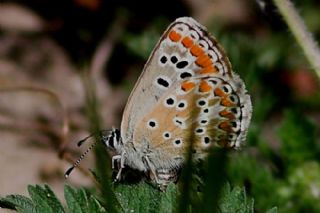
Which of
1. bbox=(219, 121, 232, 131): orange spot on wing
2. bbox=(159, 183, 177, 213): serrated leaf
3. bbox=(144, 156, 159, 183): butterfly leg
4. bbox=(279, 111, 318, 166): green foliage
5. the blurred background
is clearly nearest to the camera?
bbox=(159, 183, 177, 213): serrated leaf

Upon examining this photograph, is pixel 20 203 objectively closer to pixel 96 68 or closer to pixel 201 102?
pixel 201 102

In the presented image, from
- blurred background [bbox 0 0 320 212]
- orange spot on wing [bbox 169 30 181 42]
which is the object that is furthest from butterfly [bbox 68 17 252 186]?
blurred background [bbox 0 0 320 212]

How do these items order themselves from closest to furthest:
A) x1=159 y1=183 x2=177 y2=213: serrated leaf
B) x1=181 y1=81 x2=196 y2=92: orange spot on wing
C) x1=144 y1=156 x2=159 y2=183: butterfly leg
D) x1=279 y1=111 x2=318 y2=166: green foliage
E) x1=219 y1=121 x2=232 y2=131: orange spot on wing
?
1. x1=159 y1=183 x2=177 y2=213: serrated leaf
2. x1=144 y1=156 x2=159 y2=183: butterfly leg
3. x1=219 y1=121 x2=232 y2=131: orange spot on wing
4. x1=181 y1=81 x2=196 y2=92: orange spot on wing
5. x1=279 y1=111 x2=318 y2=166: green foliage

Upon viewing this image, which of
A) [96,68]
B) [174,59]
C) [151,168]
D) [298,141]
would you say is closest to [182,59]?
[174,59]

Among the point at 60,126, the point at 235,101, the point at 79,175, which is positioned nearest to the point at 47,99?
the point at 60,126

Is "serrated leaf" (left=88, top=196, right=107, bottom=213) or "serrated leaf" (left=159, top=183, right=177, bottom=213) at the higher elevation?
"serrated leaf" (left=88, top=196, right=107, bottom=213)

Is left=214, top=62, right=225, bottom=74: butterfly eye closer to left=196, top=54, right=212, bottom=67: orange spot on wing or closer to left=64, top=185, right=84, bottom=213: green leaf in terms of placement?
left=196, top=54, right=212, bottom=67: orange spot on wing

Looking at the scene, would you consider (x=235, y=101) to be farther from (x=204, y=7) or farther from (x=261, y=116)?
(x=204, y=7)

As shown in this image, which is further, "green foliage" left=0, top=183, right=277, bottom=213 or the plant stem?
the plant stem
